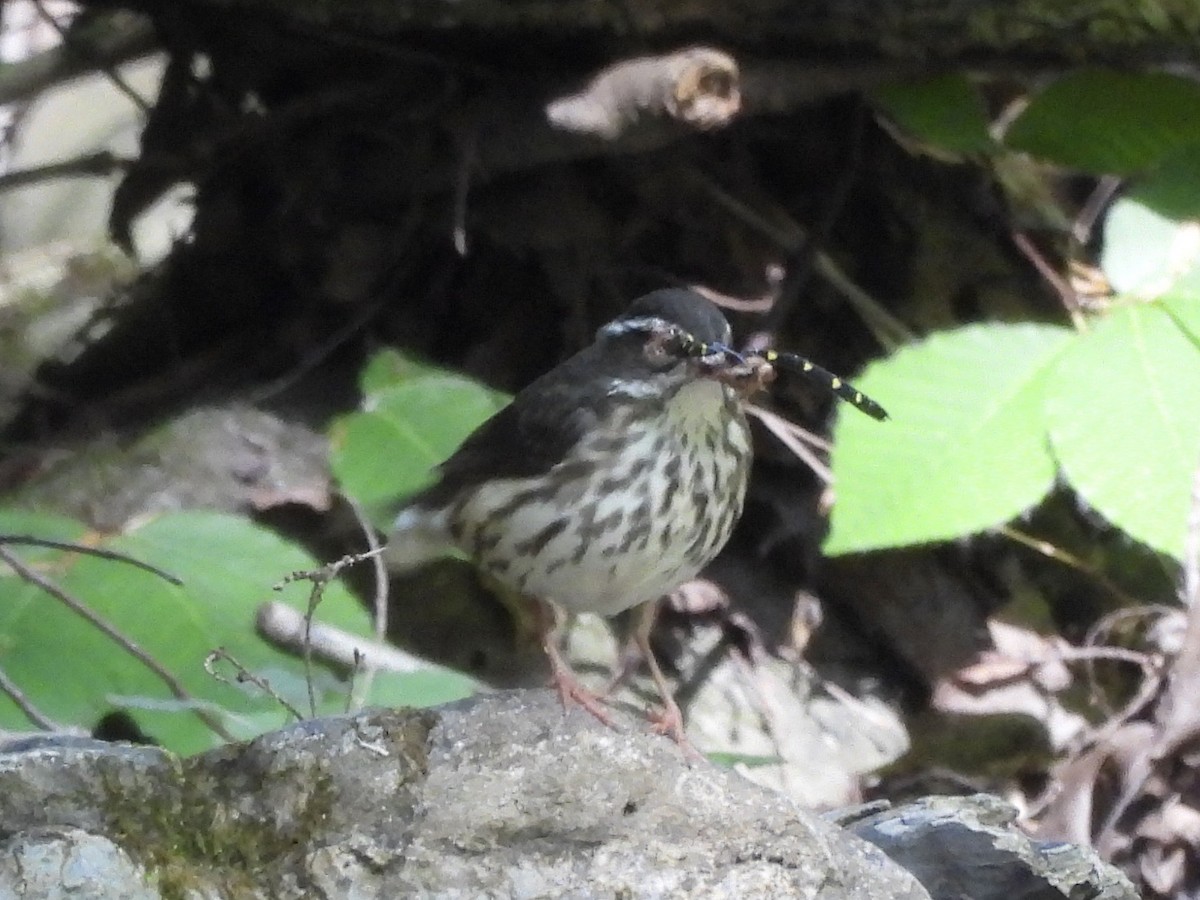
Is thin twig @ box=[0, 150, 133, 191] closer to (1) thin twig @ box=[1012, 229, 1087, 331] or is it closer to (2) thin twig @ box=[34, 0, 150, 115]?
(2) thin twig @ box=[34, 0, 150, 115]

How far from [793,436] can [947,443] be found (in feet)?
2.21

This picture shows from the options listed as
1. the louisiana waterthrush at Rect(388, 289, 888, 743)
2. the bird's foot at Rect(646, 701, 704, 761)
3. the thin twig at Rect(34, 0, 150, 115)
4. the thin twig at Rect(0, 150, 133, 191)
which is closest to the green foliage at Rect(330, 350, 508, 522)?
the louisiana waterthrush at Rect(388, 289, 888, 743)

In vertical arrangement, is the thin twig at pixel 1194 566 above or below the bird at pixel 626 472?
below

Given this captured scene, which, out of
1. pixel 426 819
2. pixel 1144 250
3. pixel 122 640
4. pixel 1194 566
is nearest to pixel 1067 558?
pixel 1194 566

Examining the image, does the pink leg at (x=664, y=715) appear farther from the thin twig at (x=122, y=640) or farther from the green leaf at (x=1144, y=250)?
the green leaf at (x=1144, y=250)

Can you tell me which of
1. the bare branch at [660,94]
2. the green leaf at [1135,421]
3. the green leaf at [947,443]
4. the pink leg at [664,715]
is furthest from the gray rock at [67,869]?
the bare branch at [660,94]

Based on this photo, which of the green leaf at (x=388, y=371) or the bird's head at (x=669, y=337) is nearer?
the bird's head at (x=669, y=337)

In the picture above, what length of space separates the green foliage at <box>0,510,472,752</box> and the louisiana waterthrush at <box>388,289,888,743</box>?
0.26 meters

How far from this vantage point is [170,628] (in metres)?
2.39

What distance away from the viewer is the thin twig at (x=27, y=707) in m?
2.02

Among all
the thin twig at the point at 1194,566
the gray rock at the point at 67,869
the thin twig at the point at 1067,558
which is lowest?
the thin twig at the point at 1067,558

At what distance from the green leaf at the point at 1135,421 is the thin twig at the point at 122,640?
1.32 meters

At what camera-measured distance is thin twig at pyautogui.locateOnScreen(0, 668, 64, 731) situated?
202 cm

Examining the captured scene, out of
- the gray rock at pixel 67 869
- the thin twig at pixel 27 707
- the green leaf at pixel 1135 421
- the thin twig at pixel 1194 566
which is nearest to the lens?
the gray rock at pixel 67 869
